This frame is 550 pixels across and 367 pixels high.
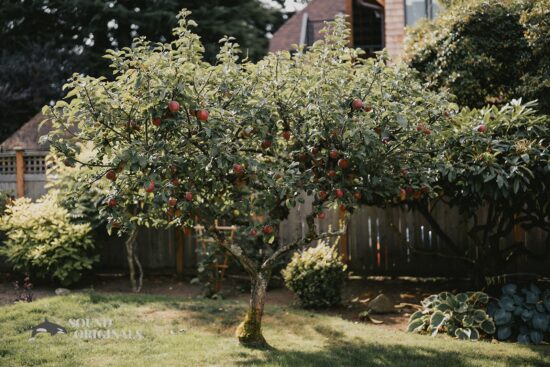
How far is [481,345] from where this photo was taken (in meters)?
6.24

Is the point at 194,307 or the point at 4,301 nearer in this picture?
the point at 194,307

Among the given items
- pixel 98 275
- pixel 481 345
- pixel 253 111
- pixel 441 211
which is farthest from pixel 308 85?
pixel 98 275

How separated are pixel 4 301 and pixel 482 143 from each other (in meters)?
6.82

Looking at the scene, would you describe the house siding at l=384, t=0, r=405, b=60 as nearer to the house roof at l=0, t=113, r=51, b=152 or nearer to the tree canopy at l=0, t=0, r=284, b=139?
the tree canopy at l=0, t=0, r=284, b=139

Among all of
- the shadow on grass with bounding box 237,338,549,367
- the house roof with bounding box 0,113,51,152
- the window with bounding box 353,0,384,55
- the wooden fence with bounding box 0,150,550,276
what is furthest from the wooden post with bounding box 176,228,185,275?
the window with bounding box 353,0,384,55

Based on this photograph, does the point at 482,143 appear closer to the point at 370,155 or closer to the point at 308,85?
the point at 370,155

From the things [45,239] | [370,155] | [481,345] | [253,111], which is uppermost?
[253,111]

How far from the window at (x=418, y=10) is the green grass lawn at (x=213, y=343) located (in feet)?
22.3

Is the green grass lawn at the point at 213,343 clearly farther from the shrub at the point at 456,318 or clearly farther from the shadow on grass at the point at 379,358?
the shrub at the point at 456,318

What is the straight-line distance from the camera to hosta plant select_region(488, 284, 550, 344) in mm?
6512

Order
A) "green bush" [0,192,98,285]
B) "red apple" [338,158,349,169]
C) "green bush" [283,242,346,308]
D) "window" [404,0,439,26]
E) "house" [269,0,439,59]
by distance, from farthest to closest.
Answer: "house" [269,0,439,59] → "window" [404,0,439,26] → "green bush" [0,192,98,285] → "green bush" [283,242,346,308] → "red apple" [338,158,349,169]

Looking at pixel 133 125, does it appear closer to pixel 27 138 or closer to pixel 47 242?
pixel 47 242

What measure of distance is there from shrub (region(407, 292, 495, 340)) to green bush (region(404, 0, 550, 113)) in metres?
3.04

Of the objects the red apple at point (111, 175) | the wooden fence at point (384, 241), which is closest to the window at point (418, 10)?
the wooden fence at point (384, 241)
